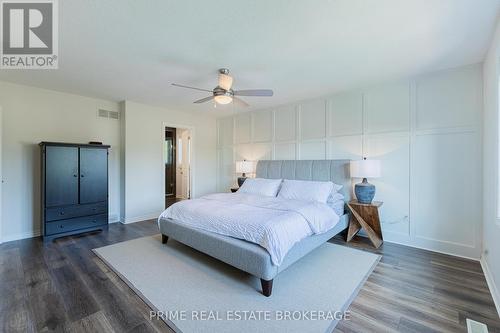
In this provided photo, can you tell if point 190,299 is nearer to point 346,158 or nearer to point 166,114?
point 346,158

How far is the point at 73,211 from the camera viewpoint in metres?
3.83

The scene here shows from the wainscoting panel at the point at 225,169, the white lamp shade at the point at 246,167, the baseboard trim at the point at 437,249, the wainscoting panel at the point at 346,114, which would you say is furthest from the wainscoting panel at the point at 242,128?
the baseboard trim at the point at 437,249

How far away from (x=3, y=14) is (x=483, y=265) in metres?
5.71

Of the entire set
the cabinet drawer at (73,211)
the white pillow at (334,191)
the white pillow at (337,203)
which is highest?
the white pillow at (334,191)

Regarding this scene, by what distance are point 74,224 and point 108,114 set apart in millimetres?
2282

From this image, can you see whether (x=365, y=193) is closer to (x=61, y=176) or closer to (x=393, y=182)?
(x=393, y=182)

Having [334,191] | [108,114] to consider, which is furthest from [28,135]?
[334,191]

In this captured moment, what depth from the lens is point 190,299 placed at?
2086 mm

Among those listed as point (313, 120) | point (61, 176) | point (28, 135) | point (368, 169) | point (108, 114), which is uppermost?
point (108, 114)

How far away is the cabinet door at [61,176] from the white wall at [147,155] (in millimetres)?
929

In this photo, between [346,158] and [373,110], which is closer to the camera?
[373,110]

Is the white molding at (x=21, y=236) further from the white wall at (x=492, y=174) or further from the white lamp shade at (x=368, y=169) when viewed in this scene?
the white wall at (x=492, y=174)

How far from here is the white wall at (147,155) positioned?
15.4 ft

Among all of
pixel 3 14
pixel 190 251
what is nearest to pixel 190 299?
pixel 190 251
